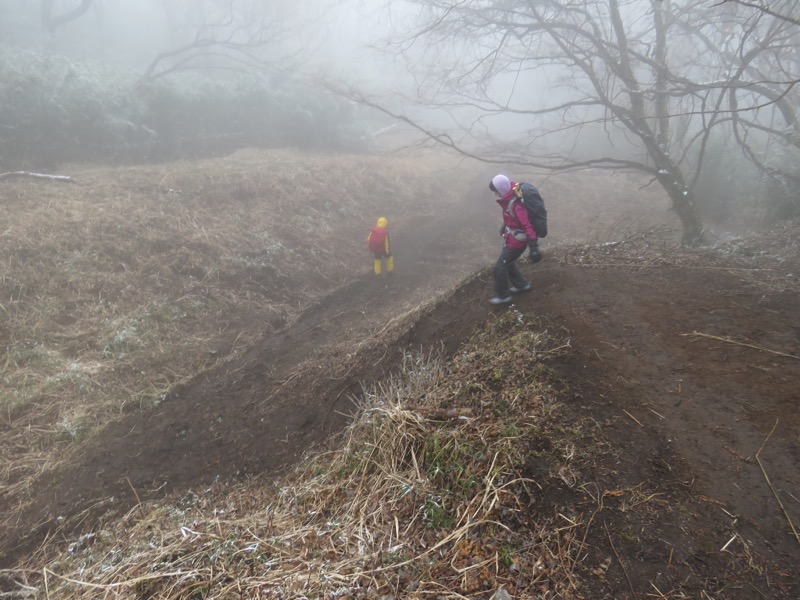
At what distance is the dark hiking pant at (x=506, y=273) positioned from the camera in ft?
19.1

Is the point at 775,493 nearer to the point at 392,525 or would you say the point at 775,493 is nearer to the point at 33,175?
the point at 392,525

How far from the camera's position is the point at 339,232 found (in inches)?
534

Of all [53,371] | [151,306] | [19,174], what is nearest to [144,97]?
[19,174]

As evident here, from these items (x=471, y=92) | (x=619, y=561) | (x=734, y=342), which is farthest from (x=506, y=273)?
(x=471, y=92)

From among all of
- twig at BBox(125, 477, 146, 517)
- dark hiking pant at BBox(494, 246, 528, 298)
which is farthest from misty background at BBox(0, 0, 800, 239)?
twig at BBox(125, 477, 146, 517)

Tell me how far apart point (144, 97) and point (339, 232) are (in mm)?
9543

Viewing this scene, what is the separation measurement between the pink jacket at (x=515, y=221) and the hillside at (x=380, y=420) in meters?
0.78

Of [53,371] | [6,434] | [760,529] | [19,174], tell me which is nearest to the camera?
[760,529]

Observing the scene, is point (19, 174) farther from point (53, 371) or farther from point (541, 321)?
point (541, 321)

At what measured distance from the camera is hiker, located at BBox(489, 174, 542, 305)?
5594 mm

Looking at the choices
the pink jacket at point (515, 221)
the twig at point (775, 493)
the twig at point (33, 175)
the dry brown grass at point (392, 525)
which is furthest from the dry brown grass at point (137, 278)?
the twig at point (775, 493)

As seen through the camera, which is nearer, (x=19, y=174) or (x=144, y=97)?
(x=19, y=174)

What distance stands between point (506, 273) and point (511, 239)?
1.56ft

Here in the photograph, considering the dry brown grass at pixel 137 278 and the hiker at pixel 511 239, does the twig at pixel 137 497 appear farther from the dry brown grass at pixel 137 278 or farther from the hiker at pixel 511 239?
the hiker at pixel 511 239
